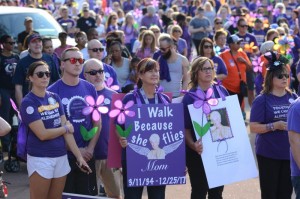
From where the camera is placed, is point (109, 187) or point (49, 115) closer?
point (49, 115)

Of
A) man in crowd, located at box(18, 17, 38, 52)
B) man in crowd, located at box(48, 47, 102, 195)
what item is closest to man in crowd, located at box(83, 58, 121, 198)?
man in crowd, located at box(48, 47, 102, 195)

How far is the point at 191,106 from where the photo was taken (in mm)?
7594

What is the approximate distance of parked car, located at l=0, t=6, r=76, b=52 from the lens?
15539 mm

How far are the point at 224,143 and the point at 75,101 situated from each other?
4.59 ft

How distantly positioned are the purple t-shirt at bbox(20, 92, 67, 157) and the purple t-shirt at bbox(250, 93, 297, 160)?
5.83 feet

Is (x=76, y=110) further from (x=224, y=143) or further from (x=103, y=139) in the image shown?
(x=224, y=143)

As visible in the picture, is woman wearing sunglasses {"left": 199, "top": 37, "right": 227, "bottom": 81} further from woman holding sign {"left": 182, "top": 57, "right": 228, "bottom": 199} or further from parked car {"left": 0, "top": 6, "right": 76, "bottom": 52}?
woman holding sign {"left": 182, "top": 57, "right": 228, "bottom": 199}

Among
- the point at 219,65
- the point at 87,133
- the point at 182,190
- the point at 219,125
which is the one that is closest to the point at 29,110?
the point at 87,133

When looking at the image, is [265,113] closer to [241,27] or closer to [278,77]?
[278,77]

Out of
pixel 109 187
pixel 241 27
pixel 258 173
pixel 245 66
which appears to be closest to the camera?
pixel 258 173

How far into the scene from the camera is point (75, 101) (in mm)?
7750

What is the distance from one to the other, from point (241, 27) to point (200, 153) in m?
9.75

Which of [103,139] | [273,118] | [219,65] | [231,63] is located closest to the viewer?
[273,118]

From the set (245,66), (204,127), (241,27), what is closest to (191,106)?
(204,127)
